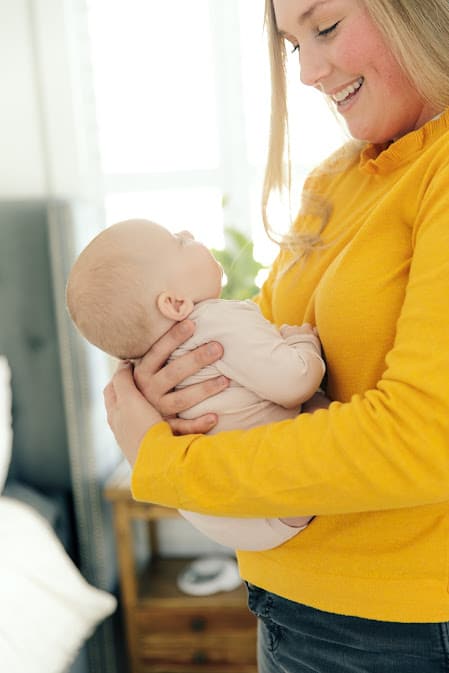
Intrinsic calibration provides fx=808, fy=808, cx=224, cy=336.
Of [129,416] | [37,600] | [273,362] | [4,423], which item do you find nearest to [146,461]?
[129,416]

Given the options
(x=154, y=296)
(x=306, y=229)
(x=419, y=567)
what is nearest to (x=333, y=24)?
(x=306, y=229)

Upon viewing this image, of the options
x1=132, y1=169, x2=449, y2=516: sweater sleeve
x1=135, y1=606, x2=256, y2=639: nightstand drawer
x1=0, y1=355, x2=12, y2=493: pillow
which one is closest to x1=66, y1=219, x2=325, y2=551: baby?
x1=132, y1=169, x2=449, y2=516: sweater sleeve

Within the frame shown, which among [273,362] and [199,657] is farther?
[199,657]

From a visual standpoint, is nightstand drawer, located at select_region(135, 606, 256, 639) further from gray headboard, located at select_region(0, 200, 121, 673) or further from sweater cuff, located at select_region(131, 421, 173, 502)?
sweater cuff, located at select_region(131, 421, 173, 502)

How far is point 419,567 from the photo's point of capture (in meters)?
0.96

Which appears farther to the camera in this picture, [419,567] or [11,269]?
[11,269]

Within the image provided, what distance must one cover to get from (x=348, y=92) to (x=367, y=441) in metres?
0.50

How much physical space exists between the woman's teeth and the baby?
11.0 inches

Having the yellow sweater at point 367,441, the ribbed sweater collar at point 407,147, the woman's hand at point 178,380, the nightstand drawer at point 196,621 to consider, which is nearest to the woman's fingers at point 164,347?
the woman's hand at point 178,380

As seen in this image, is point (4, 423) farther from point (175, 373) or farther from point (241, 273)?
point (175, 373)

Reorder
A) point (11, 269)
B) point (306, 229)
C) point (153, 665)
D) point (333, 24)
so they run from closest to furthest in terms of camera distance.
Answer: point (333, 24) < point (306, 229) < point (11, 269) < point (153, 665)

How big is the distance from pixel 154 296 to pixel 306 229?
26cm

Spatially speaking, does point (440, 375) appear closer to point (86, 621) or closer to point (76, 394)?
point (86, 621)

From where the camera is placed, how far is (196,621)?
2496 millimetres
